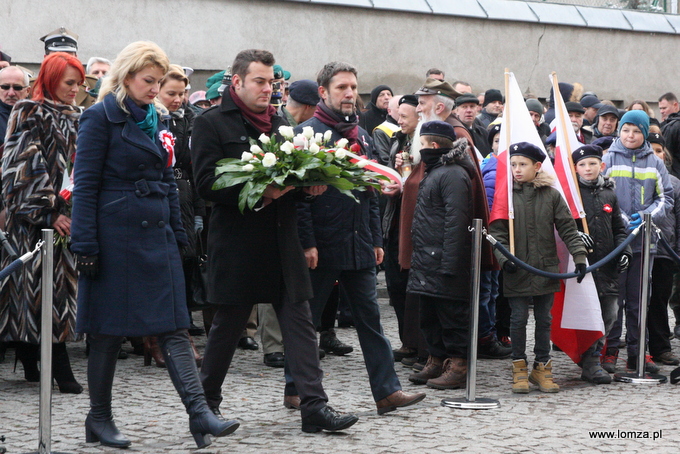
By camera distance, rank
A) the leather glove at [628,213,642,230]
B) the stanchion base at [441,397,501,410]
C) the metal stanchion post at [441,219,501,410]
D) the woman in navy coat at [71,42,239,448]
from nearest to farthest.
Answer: the woman in navy coat at [71,42,239,448], the stanchion base at [441,397,501,410], the metal stanchion post at [441,219,501,410], the leather glove at [628,213,642,230]

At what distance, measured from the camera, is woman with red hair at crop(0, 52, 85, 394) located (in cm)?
698

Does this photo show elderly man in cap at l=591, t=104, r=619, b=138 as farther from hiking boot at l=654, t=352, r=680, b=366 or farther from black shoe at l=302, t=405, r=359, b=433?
black shoe at l=302, t=405, r=359, b=433

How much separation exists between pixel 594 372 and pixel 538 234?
1.20 meters

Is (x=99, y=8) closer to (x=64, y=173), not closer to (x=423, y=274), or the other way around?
(x=64, y=173)

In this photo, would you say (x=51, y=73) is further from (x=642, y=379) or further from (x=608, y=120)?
(x=608, y=120)

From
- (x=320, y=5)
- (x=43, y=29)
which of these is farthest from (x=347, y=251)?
(x=320, y=5)

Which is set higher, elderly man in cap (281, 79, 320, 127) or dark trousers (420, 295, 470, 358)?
elderly man in cap (281, 79, 320, 127)

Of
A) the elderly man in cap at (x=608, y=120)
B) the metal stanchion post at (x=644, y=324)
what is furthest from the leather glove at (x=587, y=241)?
the elderly man in cap at (x=608, y=120)

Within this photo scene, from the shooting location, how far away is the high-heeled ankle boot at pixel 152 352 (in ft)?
26.3

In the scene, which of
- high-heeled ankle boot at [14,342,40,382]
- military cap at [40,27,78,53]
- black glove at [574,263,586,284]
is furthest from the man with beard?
military cap at [40,27,78,53]

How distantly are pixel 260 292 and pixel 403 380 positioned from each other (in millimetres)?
2284

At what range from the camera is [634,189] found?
8594 mm

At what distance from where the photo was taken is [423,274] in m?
7.43

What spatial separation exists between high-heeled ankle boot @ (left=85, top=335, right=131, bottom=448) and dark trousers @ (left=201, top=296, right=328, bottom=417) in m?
0.59
